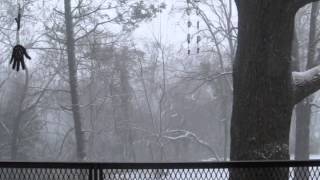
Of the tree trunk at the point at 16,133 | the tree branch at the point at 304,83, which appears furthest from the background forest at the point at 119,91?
the tree branch at the point at 304,83

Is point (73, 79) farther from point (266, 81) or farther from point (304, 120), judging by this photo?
point (266, 81)

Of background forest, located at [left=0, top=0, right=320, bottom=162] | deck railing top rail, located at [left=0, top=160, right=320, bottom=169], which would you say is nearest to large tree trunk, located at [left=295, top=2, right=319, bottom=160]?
background forest, located at [left=0, top=0, right=320, bottom=162]

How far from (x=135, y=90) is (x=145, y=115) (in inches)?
64.7

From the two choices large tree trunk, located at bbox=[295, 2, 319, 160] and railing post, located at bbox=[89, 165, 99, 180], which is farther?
large tree trunk, located at bbox=[295, 2, 319, 160]

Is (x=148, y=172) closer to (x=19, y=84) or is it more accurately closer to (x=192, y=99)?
(x=19, y=84)

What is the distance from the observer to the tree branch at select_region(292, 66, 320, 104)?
531 cm

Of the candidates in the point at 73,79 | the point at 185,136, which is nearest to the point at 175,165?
the point at 73,79

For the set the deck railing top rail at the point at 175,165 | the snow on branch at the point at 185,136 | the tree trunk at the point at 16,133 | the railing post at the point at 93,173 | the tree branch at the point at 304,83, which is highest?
the tree branch at the point at 304,83

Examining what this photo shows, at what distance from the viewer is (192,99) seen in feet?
109

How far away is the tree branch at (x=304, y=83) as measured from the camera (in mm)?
5309

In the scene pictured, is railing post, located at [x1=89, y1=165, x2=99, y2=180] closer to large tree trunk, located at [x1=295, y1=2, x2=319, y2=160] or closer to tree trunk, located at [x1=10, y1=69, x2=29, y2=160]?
large tree trunk, located at [x1=295, y1=2, x2=319, y2=160]

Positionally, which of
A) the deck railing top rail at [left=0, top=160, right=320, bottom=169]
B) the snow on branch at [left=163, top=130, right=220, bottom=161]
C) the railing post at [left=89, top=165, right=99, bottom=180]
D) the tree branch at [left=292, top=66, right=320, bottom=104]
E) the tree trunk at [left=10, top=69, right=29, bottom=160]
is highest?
the tree branch at [left=292, top=66, right=320, bottom=104]

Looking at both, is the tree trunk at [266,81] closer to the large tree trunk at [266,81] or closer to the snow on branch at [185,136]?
the large tree trunk at [266,81]

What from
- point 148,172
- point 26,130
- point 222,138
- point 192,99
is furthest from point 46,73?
point 148,172
